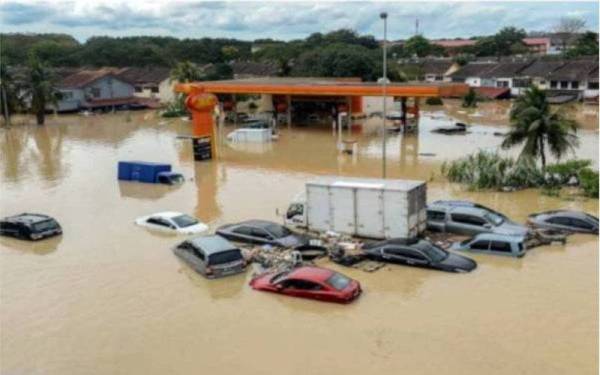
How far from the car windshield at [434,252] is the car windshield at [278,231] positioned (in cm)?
488

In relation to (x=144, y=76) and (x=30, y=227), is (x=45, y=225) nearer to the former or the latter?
(x=30, y=227)

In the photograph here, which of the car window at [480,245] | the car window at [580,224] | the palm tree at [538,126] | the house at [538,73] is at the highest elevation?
the house at [538,73]

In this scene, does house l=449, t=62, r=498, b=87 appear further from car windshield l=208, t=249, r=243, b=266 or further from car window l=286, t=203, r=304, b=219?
car windshield l=208, t=249, r=243, b=266

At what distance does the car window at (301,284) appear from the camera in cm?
1772

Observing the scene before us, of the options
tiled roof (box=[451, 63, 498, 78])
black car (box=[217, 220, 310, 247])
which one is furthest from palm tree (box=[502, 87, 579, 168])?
tiled roof (box=[451, 63, 498, 78])

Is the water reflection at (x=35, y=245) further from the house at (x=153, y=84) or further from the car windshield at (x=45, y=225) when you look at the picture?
the house at (x=153, y=84)

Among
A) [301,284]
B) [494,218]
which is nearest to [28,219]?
[301,284]

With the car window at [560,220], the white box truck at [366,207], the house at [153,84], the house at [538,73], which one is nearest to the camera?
the white box truck at [366,207]

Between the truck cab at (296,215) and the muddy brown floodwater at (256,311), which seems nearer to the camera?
the muddy brown floodwater at (256,311)

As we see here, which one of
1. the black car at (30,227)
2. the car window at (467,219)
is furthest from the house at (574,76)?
the black car at (30,227)

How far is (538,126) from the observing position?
30.3 m

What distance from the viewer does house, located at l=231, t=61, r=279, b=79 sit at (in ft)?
294

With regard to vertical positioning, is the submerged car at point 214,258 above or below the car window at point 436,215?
below

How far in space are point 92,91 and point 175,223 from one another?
5509cm
